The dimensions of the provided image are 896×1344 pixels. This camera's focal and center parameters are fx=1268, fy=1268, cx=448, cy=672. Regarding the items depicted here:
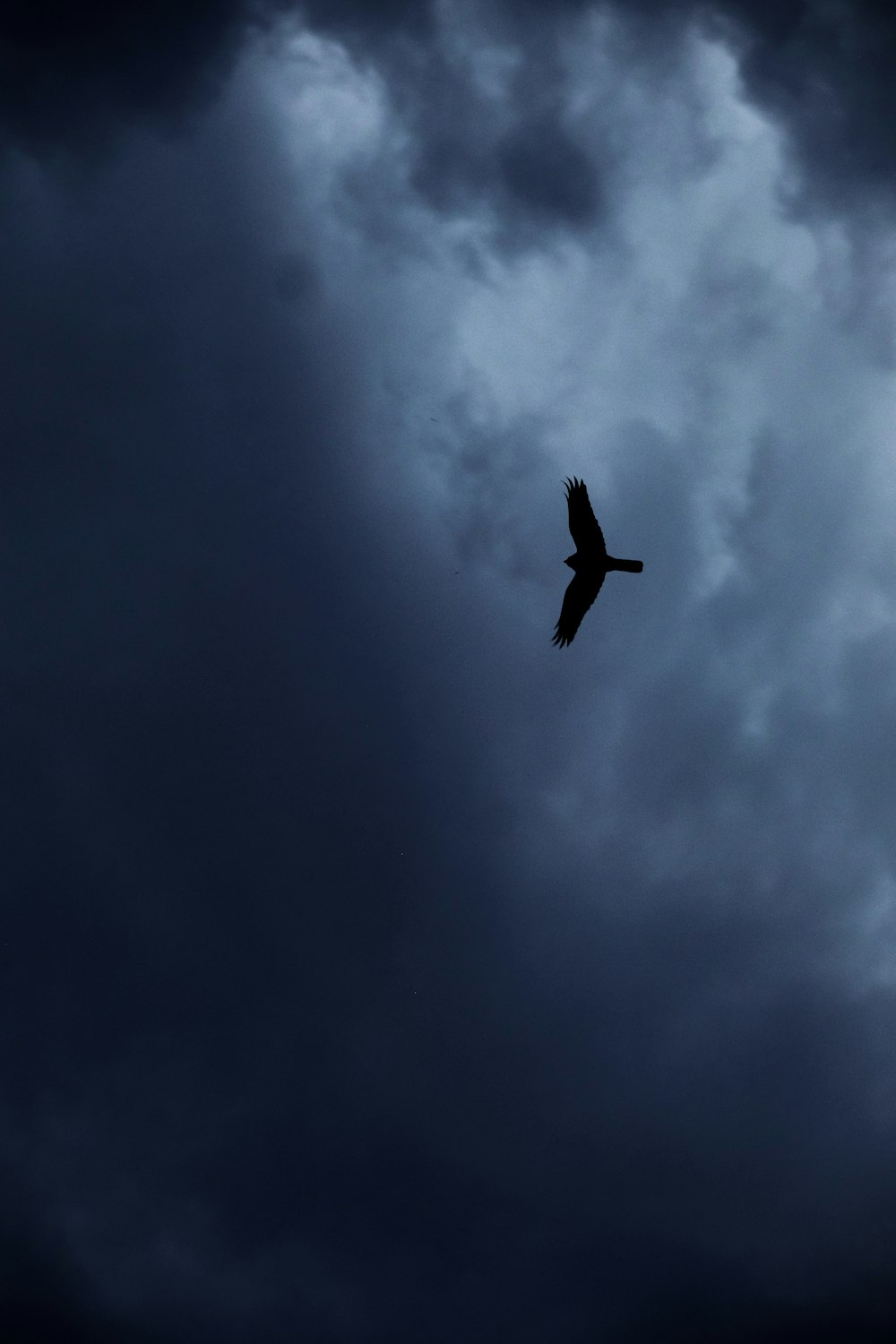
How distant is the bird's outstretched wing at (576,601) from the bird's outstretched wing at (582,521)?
140 cm

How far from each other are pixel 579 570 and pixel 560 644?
3.70m

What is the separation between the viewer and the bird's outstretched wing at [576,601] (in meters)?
53.0

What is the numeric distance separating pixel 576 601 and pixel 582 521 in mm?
3556

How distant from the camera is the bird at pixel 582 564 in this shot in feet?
170

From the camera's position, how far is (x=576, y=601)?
53.3 meters

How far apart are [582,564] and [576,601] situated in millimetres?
1752

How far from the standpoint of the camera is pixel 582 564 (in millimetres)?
52438

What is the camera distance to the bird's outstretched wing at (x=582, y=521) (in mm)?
51750

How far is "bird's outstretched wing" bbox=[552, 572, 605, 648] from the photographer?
53.0 m

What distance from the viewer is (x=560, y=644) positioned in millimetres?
51031

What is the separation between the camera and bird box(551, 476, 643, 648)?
5184cm

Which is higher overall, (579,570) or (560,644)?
(579,570)

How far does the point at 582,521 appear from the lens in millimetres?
51781

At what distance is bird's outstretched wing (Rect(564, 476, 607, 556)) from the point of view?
5175 cm
